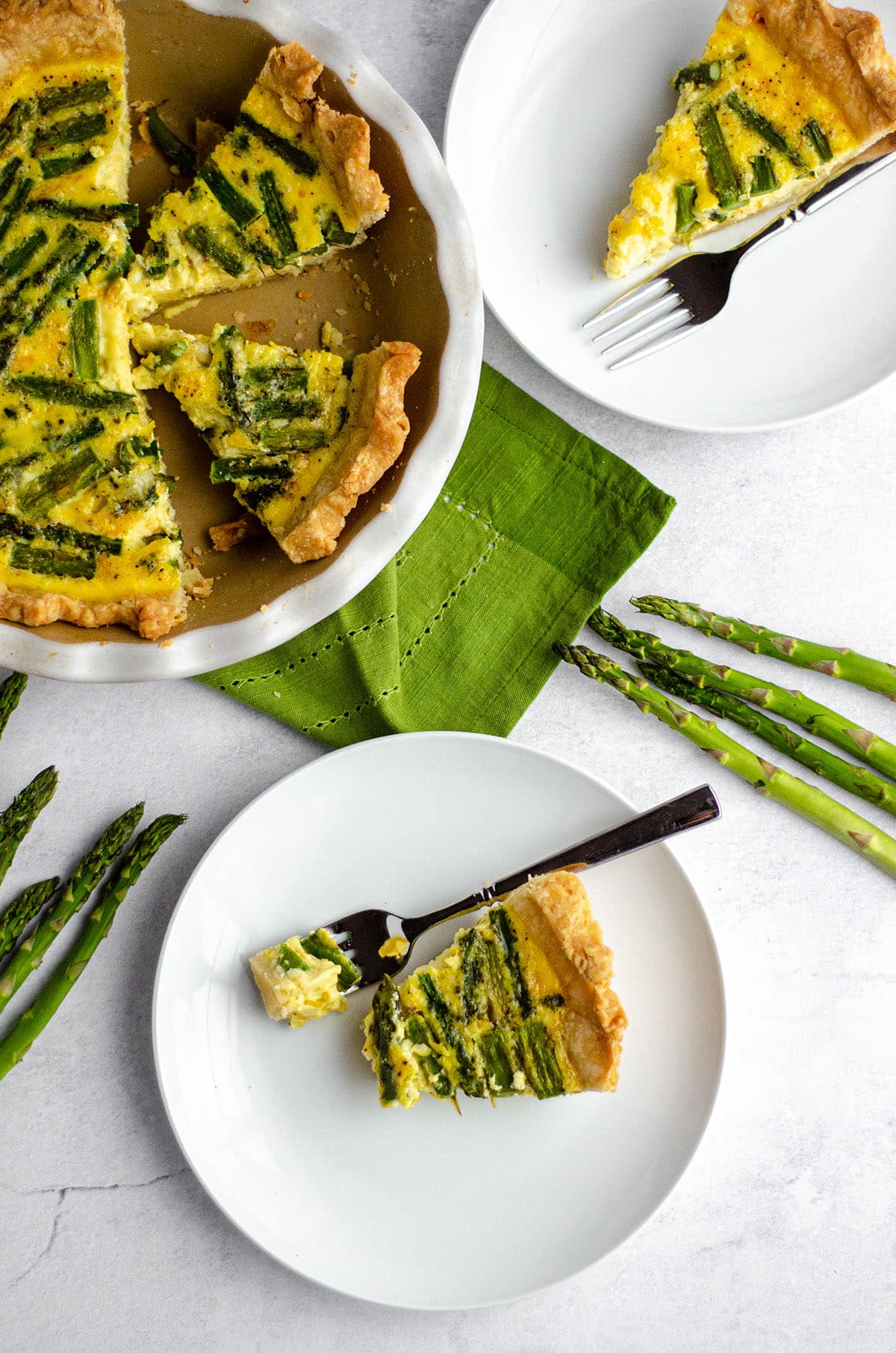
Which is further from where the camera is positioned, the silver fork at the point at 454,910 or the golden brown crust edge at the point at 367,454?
the silver fork at the point at 454,910

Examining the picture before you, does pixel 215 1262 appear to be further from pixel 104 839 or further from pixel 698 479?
pixel 698 479

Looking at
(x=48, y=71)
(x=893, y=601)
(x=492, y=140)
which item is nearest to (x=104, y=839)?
(x=48, y=71)

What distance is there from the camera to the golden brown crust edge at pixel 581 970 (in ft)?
10.9

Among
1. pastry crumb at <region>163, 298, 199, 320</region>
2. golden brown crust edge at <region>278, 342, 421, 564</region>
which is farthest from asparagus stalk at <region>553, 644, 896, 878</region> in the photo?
pastry crumb at <region>163, 298, 199, 320</region>

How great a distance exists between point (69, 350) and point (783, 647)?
2692mm

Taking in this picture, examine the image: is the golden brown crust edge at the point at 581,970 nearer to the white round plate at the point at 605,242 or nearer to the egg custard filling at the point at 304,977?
the egg custard filling at the point at 304,977

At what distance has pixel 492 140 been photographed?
11.8 ft

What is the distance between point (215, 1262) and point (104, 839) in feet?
5.27

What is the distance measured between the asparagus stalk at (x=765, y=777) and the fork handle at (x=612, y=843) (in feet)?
1.24

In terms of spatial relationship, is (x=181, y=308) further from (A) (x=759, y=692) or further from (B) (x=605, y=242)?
(A) (x=759, y=692)

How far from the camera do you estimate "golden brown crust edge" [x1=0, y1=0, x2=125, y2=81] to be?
3158mm

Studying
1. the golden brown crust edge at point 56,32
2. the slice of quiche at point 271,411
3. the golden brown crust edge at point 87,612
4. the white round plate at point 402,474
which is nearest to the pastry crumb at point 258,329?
the slice of quiche at point 271,411

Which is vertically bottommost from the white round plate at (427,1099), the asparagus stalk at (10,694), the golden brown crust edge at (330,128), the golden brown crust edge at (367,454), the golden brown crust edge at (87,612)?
the white round plate at (427,1099)

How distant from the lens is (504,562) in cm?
376
